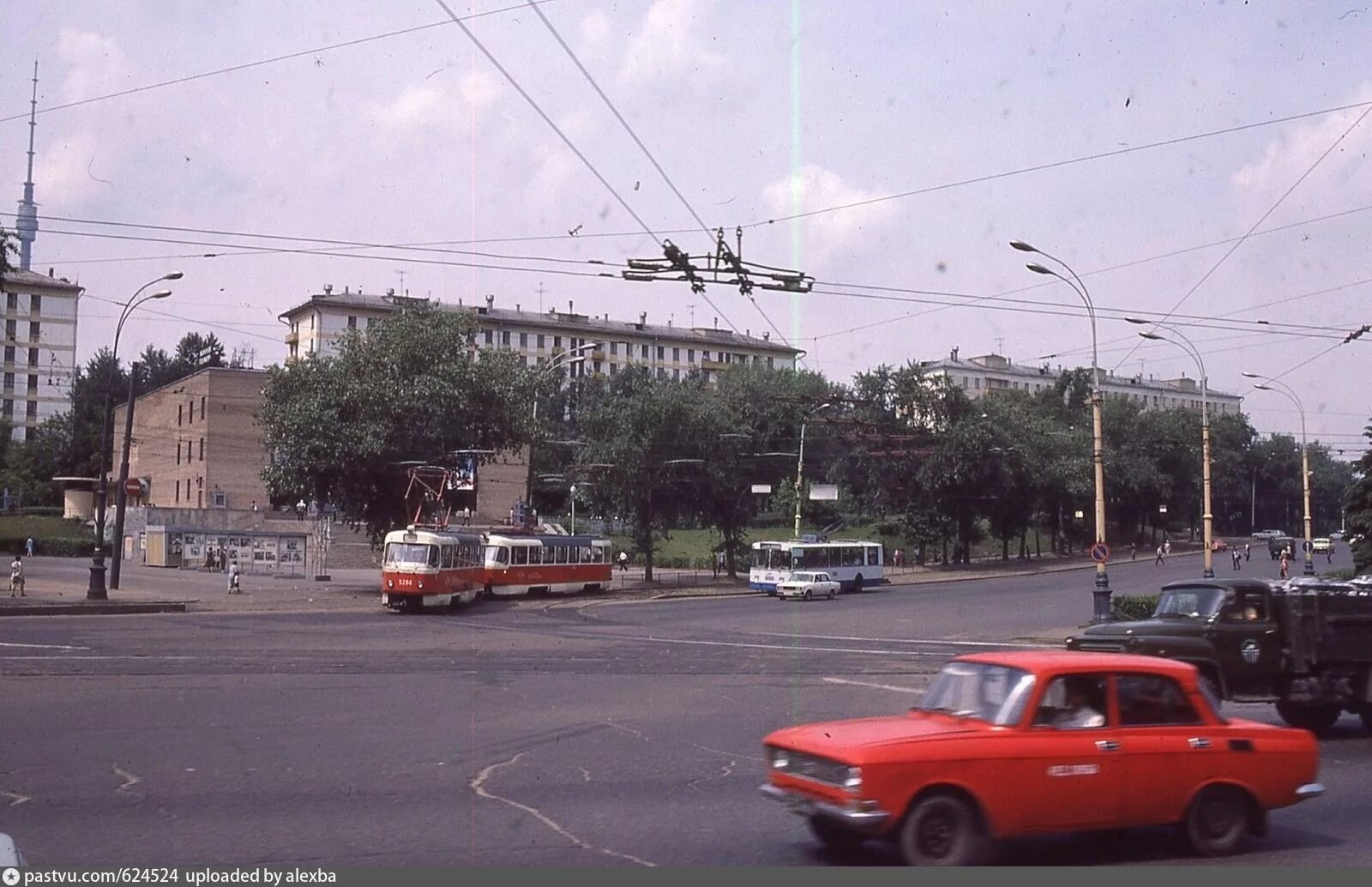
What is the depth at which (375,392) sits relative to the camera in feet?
159

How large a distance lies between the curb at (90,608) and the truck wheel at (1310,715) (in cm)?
3052

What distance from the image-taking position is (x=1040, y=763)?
8055mm

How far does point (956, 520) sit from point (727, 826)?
75353 millimetres

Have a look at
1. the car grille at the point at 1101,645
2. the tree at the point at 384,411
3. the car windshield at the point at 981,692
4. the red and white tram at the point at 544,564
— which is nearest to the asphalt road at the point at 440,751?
the car windshield at the point at 981,692

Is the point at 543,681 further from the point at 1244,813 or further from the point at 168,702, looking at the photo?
the point at 1244,813

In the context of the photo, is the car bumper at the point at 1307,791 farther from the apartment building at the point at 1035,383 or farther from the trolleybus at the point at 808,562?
the apartment building at the point at 1035,383

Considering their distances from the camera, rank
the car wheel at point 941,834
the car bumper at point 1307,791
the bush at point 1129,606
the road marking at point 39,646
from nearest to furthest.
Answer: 1. the car wheel at point 941,834
2. the car bumper at point 1307,791
3. the road marking at point 39,646
4. the bush at point 1129,606

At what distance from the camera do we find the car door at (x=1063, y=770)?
26.3ft

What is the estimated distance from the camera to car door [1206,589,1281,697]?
15.2 meters

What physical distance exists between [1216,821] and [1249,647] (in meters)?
7.41

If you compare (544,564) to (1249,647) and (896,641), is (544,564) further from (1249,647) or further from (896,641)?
(1249,647)

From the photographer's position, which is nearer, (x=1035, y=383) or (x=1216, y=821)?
(x=1216, y=821)

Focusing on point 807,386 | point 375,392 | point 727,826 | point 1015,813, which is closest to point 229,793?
point 727,826

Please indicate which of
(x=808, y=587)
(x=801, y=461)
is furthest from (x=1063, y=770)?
(x=801, y=461)
